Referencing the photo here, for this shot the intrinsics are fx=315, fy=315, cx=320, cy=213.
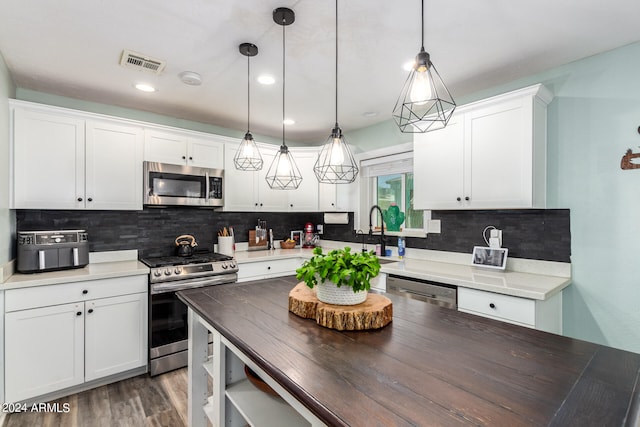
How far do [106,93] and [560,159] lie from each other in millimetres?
3755

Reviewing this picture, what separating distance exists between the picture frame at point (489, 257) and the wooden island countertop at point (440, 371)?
4.34ft

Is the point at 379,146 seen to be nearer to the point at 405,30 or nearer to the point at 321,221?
the point at 321,221

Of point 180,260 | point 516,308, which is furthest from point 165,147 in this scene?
point 516,308

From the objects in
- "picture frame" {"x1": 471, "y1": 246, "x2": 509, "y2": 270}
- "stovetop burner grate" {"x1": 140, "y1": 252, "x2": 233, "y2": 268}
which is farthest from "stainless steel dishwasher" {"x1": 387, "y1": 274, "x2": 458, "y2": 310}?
"stovetop burner grate" {"x1": 140, "y1": 252, "x2": 233, "y2": 268}

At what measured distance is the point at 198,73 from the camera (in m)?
2.43

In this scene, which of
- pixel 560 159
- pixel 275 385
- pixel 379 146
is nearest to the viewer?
pixel 275 385

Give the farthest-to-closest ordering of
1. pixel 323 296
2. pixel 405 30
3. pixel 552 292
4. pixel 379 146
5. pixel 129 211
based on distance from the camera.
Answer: pixel 379 146
pixel 129 211
pixel 552 292
pixel 405 30
pixel 323 296

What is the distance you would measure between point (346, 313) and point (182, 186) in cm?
252

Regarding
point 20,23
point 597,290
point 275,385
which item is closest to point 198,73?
point 20,23

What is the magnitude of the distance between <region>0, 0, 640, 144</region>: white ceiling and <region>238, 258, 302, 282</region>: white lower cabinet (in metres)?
1.72

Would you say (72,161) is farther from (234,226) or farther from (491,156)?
(491,156)

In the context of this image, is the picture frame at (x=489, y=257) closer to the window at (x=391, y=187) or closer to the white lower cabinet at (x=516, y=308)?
the white lower cabinet at (x=516, y=308)

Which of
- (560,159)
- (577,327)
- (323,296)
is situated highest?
(560,159)

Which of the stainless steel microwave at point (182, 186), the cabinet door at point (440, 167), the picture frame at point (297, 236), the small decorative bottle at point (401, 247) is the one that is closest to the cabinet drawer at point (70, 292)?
Answer: the stainless steel microwave at point (182, 186)
